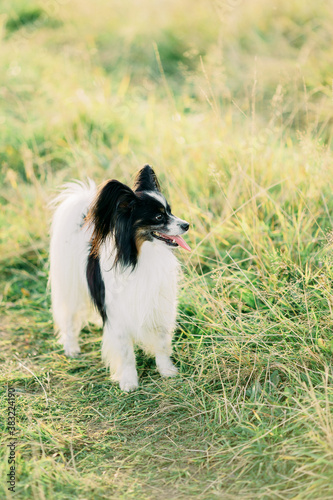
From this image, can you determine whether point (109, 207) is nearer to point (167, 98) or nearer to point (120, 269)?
point (120, 269)

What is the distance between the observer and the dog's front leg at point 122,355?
3.01 meters

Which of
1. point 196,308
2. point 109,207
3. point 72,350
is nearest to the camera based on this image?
point 109,207

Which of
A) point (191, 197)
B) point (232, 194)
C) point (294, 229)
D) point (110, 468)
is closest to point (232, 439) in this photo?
point (110, 468)

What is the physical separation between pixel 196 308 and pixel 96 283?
0.65 meters

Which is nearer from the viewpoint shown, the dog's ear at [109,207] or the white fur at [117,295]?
the dog's ear at [109,207]

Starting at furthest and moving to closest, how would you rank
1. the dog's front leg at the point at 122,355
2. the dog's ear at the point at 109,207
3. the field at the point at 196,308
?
the dog's front leg at the point at 122,355 → the dog's ear at the point at 109,207 → the field at the point at 196,308

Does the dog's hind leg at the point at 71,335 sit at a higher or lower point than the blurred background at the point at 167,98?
lower

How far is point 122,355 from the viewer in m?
3.02

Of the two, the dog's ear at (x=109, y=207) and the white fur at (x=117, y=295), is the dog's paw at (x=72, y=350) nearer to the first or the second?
the white fur at (x=117, y=295)

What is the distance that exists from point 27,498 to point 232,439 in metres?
0.94

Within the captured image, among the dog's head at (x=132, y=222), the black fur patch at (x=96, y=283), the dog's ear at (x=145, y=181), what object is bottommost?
the black fur patch at (x=96, y=283)

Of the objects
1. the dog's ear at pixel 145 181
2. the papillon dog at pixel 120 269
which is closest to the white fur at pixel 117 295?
the papillon dog at pixel 120 269

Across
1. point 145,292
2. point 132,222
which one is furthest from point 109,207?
point 145,292

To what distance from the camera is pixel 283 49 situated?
6.97m
